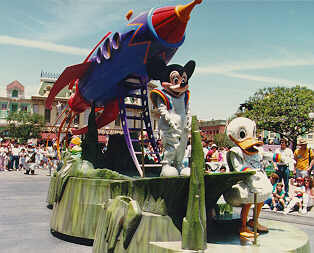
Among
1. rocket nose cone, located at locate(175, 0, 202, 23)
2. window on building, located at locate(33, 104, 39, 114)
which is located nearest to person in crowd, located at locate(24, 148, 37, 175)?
rocket nose cone, located at locate(175, 0, 202, 23)

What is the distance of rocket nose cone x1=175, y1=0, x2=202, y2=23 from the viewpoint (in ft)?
17.0

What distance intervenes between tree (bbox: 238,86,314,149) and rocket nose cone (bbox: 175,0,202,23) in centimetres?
2659

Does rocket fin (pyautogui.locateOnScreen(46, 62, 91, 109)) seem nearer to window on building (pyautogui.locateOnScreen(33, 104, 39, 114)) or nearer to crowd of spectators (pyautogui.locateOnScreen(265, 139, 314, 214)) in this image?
crowd of spectators (pyautogui.locateOnScreen(265, 139, 314, 214))

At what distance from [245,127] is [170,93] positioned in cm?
146

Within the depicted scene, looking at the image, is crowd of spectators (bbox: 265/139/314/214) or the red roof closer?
crowd of spectators (bbox: 265/139/314/214)

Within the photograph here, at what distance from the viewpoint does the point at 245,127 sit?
4488mm

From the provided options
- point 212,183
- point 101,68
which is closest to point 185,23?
point 101,68

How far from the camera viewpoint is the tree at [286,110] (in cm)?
3122

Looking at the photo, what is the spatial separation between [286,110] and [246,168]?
29.3 m

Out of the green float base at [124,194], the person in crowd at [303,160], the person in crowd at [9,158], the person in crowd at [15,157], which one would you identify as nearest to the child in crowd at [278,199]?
the person in crowd at [303,160]

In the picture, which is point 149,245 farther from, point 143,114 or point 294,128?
point 294,128

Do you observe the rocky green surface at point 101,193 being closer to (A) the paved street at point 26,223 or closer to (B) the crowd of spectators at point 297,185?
(A) the paved street at point 26,223

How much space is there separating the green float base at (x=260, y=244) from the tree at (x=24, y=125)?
126ft

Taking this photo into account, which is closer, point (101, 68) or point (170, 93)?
point (170, 93)
